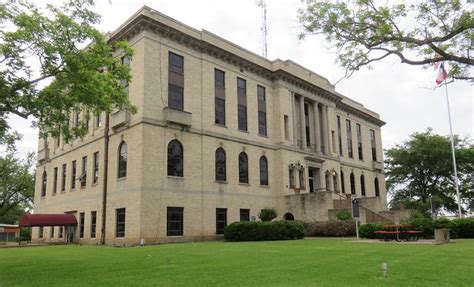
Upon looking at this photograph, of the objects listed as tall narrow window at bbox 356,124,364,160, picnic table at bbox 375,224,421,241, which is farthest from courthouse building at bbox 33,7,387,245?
tall narrow window at bbox 356,124,364,160

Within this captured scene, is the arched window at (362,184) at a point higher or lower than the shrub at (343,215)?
higher

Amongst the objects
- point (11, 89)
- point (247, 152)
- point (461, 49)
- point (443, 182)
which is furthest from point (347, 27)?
point (443, 182)

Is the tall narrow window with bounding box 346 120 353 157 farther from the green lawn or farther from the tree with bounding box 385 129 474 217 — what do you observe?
the green lawn

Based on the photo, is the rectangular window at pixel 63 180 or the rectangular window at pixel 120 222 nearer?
the rectangular window at pixel 120 222

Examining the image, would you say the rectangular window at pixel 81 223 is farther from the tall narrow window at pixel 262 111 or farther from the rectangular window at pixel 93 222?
the tall narrow window at pixel 262 111

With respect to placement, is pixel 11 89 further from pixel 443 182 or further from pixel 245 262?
pixel 443 182

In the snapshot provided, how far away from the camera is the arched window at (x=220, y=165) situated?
110 feet

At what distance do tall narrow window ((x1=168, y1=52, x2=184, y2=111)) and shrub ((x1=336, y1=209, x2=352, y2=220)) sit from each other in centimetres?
1484

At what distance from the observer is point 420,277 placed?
414 inches

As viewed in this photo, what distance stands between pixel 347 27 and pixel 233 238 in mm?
19352

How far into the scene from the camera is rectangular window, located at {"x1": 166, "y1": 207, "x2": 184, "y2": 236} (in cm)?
2892

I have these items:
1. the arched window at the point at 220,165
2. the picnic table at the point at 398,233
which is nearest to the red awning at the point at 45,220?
the arched window at the point at 220,165

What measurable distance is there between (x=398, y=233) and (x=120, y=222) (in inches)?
717

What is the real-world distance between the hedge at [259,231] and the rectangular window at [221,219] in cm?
250
